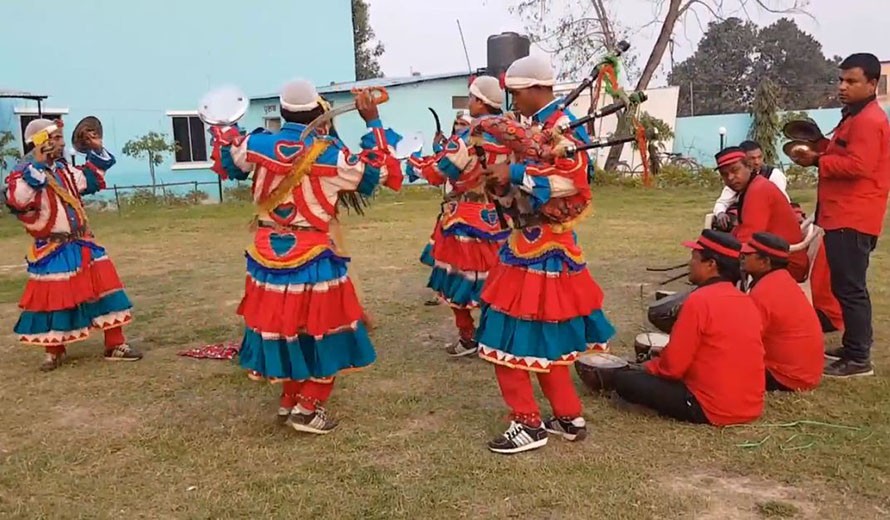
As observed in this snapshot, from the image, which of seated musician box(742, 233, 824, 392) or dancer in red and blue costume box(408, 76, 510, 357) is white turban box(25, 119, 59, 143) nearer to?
dancer in red and blue costume box(408, 76, 510, 357)

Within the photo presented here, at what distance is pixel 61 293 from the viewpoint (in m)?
5.62

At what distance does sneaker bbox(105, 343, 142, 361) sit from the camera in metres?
5.91

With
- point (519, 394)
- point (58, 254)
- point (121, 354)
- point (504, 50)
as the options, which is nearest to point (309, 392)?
point (519, 394)

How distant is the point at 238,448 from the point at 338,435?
511mm

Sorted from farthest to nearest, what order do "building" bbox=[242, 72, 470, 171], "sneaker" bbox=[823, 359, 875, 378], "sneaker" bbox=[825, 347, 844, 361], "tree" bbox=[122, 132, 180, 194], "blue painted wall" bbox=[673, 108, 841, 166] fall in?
"blue painted wall" bbox=[673, 108, 841, 166], "building" bbox=[242, 72, 470, 171], "tree" bbox=[122, 132, 180, 194], "sneaker" bbox=[825, 347, 844, 361], "sneaker" bbox=[823, 359, 875, 378]

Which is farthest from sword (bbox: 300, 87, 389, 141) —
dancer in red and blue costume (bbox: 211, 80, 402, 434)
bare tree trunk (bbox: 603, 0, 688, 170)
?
bare tree trunk (bbox: 603, 0, 688, 170)

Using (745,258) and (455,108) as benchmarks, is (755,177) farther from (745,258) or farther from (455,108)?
(455,108)

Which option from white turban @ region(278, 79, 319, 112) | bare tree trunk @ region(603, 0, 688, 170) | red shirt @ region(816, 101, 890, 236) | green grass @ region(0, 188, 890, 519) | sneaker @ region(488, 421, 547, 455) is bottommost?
green grass @ region(0, 188, 890, 519)

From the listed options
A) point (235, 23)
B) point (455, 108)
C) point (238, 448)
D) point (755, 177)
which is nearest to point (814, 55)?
point (455, 108)

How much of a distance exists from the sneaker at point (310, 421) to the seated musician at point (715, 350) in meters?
1.76

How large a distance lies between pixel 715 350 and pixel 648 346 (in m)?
1.00

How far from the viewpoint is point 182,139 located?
1897cm

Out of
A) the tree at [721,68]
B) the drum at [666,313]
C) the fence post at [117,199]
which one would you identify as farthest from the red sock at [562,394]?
the tree at [721,68]

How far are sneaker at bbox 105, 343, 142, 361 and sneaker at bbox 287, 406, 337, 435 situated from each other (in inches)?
81.1
